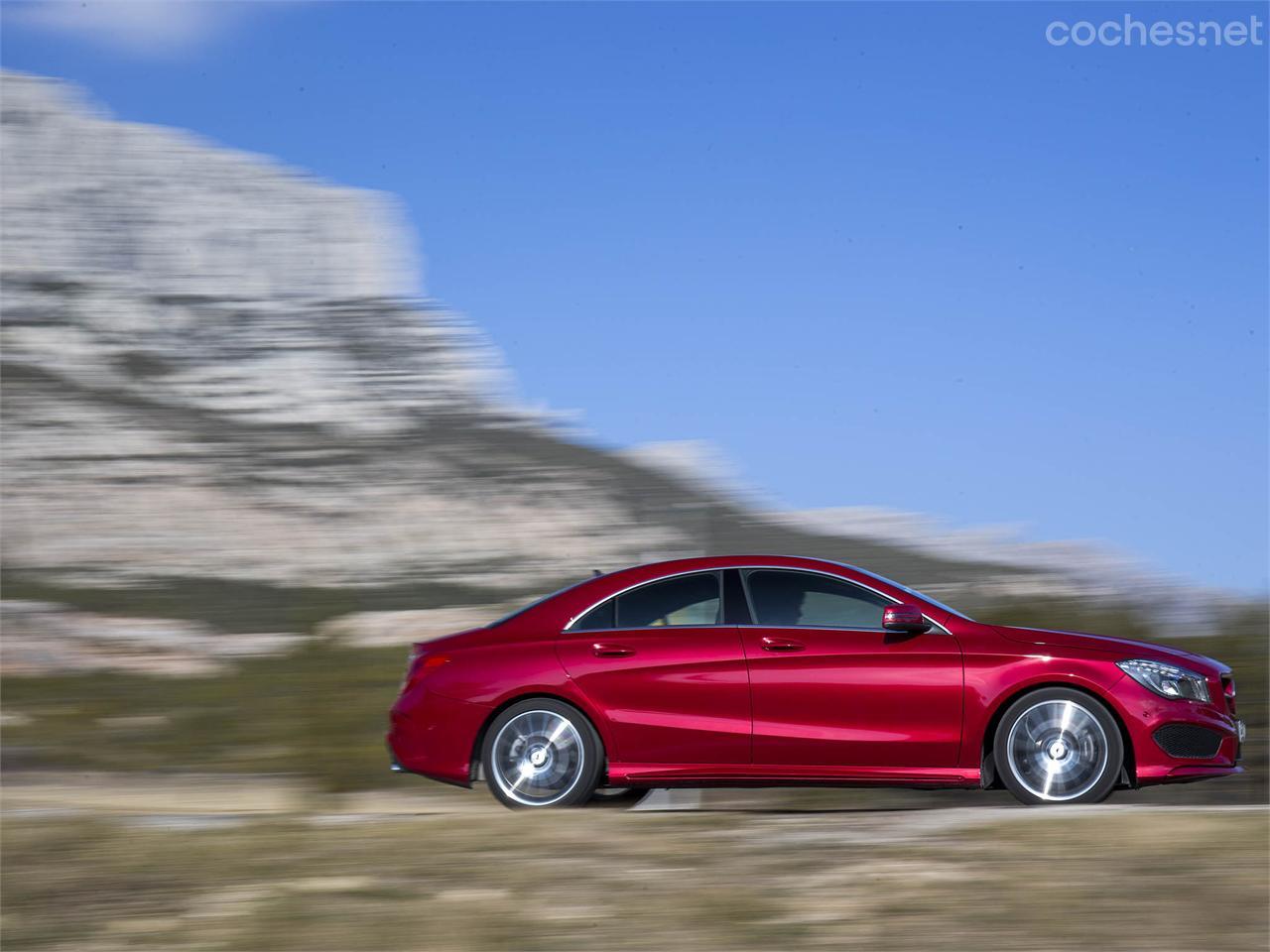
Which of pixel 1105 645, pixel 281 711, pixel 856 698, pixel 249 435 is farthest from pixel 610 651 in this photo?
pixel 249 435

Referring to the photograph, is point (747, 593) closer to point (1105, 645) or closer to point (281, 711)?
point (1105, 645)

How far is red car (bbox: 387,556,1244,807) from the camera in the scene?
7.61 metres

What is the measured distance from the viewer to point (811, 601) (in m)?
7.96

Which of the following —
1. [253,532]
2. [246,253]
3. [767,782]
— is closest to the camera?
[767,782]

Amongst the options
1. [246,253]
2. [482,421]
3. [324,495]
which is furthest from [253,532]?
[246,253]

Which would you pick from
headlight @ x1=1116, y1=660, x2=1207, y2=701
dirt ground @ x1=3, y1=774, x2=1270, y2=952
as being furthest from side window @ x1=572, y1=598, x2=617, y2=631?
headlight @ x1=1116, y1=660, x2=1207, y2=701

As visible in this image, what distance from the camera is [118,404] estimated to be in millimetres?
69188

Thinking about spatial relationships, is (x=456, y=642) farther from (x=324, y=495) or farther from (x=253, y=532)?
(x=324, y=495)

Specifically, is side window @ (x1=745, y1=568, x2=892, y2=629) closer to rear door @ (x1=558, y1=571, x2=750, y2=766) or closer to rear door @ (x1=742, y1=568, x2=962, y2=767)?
rear door @ (x1=742, y1=568, x2=962, y2=767)

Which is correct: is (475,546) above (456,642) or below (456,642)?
above

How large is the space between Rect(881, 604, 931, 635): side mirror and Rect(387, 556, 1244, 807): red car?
0.01 meters

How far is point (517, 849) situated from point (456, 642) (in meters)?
1.79

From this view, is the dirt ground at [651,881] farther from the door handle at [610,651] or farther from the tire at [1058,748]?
the door handle at [610,651]

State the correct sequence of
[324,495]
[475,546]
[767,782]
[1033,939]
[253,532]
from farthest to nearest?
[324,495] → [253,532] → [475,546] → [767,782] → [1033,939]
